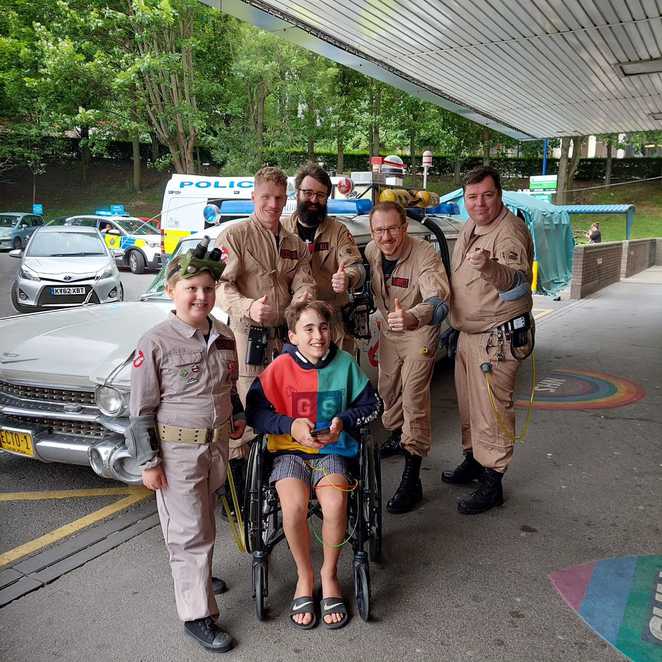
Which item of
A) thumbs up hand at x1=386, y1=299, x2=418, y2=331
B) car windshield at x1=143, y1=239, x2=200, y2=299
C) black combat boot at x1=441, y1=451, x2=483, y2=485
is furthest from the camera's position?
car windshield at x1=143, y1=239, x2=200, y2=299

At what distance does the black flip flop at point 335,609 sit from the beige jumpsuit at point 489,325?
1520 mm

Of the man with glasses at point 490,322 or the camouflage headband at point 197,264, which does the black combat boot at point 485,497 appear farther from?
the camouflage headband at point 197,264

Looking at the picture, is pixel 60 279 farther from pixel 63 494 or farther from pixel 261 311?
pixel 261 311

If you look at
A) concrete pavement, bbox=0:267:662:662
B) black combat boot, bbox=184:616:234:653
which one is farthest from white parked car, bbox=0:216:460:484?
black combat boot, bbox=184:616:234:653

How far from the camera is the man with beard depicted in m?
4.20

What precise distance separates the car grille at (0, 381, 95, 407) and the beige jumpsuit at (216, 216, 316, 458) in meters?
0.96

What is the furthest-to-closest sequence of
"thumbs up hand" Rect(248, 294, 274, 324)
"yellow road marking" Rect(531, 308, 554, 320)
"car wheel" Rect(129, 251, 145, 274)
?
"car wheel" Rect(129, 251, 145, 274) < "yellow road marking" Rect(531, 308, 554, 320) < "thumbs up hand" Rect(248, 294, 274, 324)

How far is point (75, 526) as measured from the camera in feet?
13.1

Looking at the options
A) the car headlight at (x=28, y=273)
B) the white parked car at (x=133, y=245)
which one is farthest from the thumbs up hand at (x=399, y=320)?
the white parked car at (x=133, y=245)

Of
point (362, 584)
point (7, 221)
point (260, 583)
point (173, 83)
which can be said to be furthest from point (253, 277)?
point (7, 221)

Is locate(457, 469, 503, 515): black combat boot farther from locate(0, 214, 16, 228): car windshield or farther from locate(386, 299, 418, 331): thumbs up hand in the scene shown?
locate(0, 214, 16, 228): car windshield

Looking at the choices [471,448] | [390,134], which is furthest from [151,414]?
[390,134]

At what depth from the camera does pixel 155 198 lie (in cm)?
3844

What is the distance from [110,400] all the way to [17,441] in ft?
2.56
